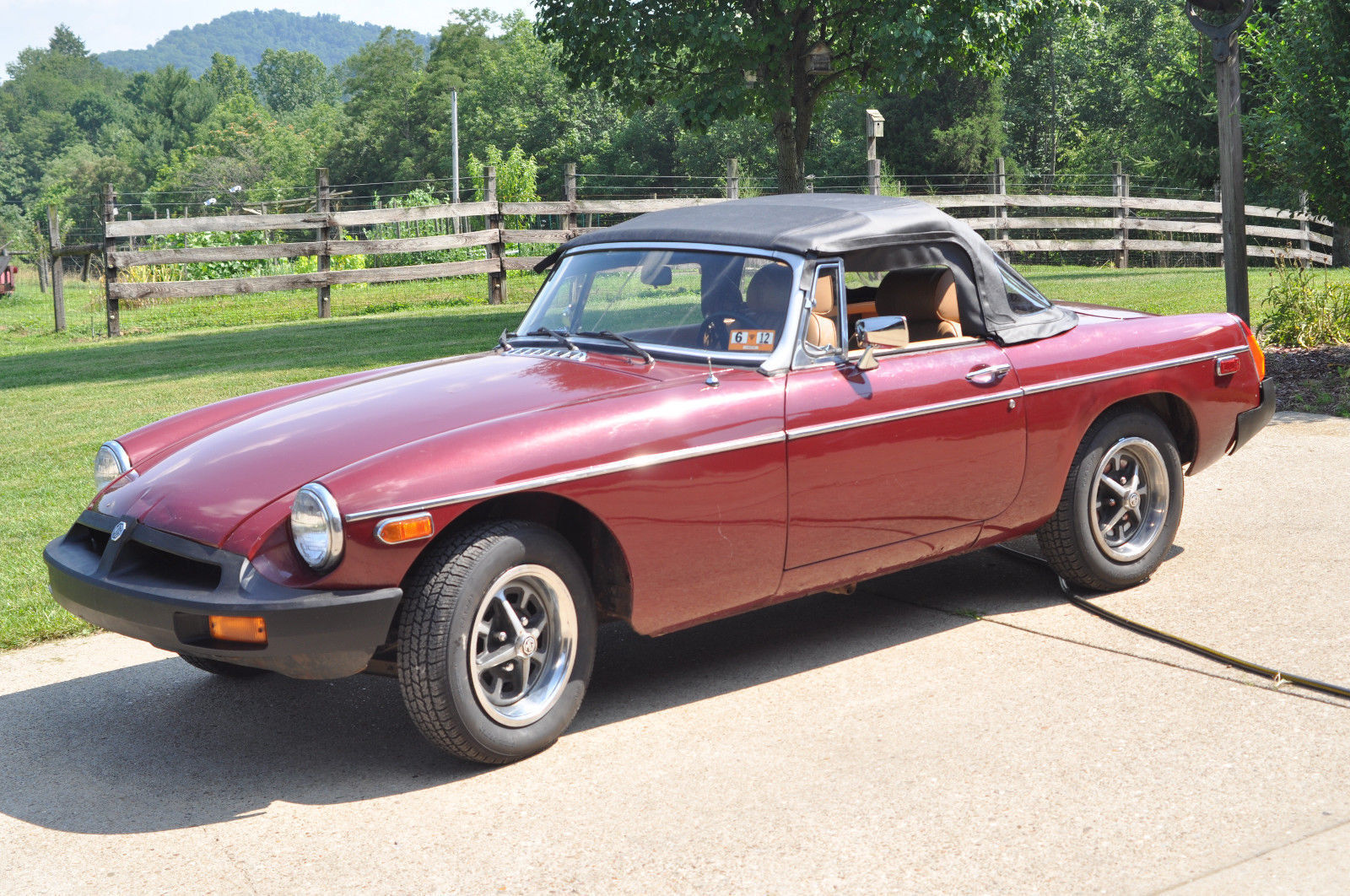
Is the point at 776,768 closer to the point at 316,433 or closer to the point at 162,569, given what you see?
the point at 316,433

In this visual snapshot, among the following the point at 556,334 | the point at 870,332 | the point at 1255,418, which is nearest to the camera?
the point at 870,332

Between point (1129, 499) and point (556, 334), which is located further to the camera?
point (1129, 499)

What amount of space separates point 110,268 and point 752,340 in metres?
15.0

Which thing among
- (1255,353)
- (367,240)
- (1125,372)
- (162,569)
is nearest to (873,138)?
(367,240)

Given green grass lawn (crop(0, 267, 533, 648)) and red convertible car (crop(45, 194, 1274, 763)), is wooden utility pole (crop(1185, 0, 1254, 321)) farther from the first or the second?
green grass lawn (crop(0, 267, 533, 648))

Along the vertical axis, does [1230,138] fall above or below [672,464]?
above

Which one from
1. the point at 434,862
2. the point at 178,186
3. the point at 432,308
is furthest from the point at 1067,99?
the point at 178,186

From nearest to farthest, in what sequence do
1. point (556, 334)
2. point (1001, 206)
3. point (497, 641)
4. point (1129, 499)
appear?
point (497, 641)
point (556, 334)
point (1129, 499)
point (1001, 206)

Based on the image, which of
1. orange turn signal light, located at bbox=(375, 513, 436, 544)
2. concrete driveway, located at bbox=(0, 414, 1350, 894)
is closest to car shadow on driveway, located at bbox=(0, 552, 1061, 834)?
concrete driveway, located at bbox=(0, 414, 1350, 894)

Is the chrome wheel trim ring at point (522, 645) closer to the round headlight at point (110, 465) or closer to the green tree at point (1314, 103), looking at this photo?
the round headlight at point (110, 465)

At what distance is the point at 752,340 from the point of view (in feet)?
14.9

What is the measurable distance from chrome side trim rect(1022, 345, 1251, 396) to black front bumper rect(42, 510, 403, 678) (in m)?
A: 2.70

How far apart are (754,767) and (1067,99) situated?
169 feet

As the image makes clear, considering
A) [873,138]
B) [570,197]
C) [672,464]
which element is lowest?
[672,464]
